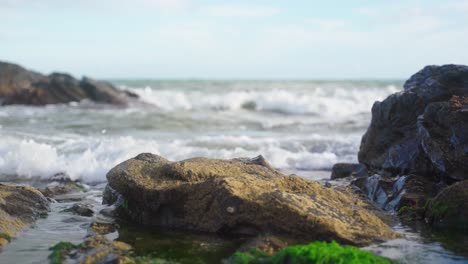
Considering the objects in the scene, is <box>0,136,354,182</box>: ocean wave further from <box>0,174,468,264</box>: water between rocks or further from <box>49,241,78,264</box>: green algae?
<box>49,241,78,264</box>: green algae

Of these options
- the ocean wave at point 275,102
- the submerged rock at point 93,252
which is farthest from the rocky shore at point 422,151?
the ocean wave at point 275,102

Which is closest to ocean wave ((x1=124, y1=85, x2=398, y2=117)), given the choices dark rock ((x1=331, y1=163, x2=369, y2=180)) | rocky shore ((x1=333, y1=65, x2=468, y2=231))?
dark rock ((x1=331, y1=163, x2=369, y2=180))

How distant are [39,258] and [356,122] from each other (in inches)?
685

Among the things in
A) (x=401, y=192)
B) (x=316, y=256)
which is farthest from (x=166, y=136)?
(x=316, y=256)

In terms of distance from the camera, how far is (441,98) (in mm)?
8617

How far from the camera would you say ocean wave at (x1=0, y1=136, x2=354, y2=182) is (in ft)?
33.4

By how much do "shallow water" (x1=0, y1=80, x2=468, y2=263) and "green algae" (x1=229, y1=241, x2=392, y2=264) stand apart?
0.37 metres

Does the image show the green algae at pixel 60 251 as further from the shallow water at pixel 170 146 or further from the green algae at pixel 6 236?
the green algae at pixel 6 236

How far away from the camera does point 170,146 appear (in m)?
12.7

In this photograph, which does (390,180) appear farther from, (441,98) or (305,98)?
(305,98)

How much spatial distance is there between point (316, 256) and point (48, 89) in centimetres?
2499

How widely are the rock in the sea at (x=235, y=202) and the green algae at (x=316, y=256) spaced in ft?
1.72

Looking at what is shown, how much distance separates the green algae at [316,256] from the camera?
14.9ft

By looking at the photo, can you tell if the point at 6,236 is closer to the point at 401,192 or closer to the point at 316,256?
the point at 316,256
